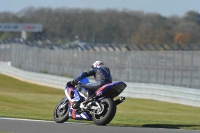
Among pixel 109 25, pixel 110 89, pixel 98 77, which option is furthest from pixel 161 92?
pixel 109 25

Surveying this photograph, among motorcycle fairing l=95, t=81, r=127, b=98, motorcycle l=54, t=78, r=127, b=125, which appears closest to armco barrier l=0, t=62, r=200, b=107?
motorcycle l=54, t=78, r=127, b=125

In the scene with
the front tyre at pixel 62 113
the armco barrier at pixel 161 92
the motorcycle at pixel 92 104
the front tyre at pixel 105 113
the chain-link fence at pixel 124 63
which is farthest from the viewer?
the chain-link fence at pixel 124 63

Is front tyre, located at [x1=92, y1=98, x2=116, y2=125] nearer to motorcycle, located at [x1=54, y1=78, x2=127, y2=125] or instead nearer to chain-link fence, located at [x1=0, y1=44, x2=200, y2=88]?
motorcycle, located at [x1=54, y1=78, x2=127, y2=125]

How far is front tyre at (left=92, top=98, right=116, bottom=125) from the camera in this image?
14789 mm

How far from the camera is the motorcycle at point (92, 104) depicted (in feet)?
49.4

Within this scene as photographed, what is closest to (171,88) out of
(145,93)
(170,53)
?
(145,93)

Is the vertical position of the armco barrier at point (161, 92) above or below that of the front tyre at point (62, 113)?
below

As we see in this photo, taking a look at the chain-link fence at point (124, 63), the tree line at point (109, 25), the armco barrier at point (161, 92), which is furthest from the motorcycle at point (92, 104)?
the tree line at point (109, 25)

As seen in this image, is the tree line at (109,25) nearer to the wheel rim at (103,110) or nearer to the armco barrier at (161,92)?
the armco barrier at (161,92)

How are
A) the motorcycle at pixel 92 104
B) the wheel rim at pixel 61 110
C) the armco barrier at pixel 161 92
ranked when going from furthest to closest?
the armco barrier at pixel 161 92, the wheel rim at pixel 61 110, the motorcycle at pixel 92 104

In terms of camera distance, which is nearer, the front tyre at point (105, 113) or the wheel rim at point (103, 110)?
the front tyre at point (105, 113)

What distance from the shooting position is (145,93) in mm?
32062

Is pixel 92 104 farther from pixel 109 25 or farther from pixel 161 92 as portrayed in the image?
pixel 109 25

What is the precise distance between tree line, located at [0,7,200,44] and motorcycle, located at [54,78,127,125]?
4373cm
